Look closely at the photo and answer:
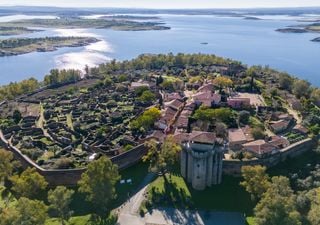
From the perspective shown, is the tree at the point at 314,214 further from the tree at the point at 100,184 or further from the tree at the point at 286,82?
the tree at the point at 286,82

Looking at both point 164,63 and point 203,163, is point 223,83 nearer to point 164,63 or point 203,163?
point 164,63

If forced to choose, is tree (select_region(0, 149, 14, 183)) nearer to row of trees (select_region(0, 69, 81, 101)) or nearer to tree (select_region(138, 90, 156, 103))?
tree (select_region(138, 90, 156, 103))

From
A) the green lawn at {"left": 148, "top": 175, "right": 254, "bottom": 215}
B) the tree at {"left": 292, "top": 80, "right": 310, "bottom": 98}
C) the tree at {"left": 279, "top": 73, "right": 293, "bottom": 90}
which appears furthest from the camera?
the tree at {"left": 279, "top": 73, "right": 293, "bottom": 90}

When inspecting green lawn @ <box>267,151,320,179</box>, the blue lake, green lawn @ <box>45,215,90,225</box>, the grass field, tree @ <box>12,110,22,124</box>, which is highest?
tree @ <box>12,110,22,124</box>

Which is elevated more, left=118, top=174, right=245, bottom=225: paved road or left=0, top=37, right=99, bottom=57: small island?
left=118, top=174, right=245, bottom=225: paved road

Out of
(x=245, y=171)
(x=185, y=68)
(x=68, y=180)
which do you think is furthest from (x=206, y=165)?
(x=185, y=68)

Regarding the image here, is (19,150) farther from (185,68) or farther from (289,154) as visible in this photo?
(185,68)

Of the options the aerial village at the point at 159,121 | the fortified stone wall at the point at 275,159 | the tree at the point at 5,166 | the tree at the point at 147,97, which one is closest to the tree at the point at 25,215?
the tree at the point at 5,166

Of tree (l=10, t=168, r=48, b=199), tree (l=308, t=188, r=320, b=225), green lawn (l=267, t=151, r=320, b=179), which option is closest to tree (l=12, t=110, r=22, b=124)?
tree (l=10, t=168, r=48, b=199)
